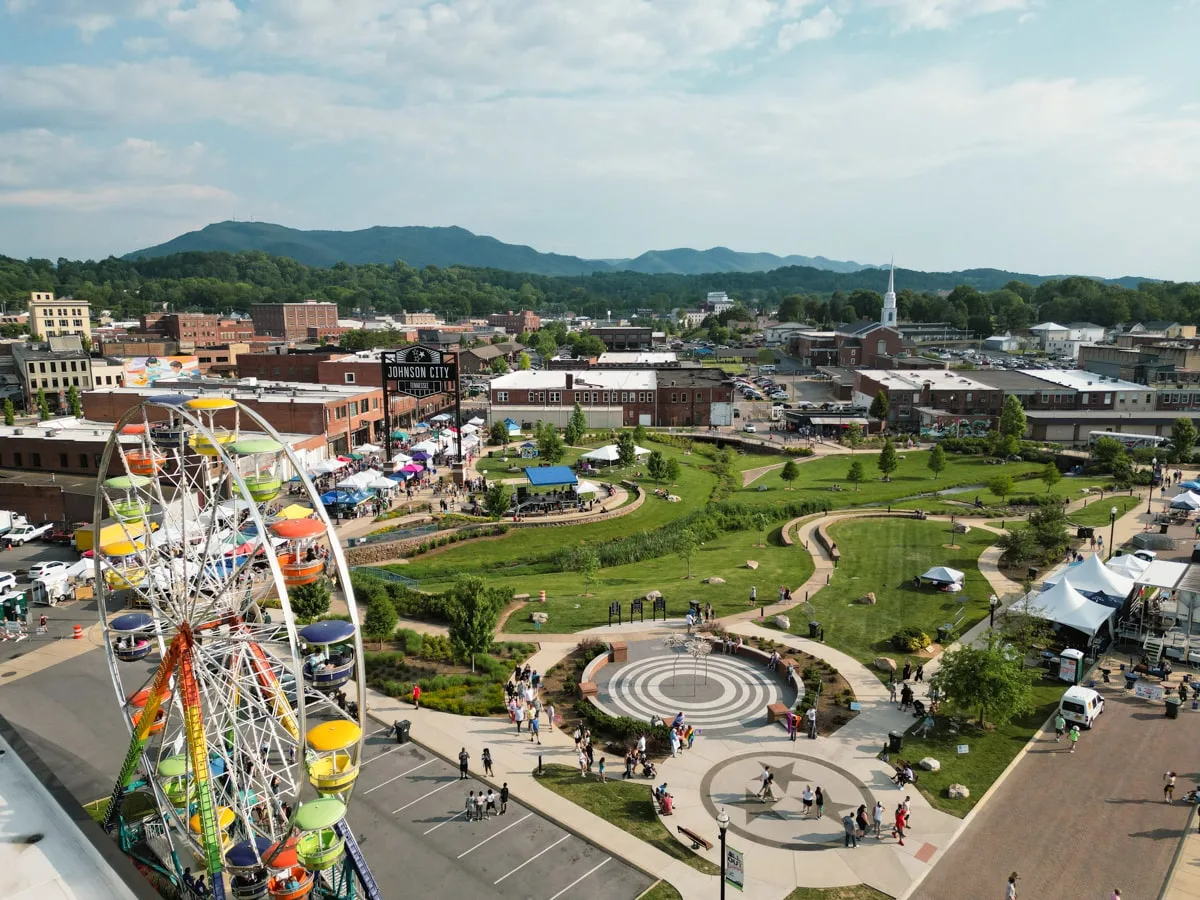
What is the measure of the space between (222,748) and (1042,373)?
118m

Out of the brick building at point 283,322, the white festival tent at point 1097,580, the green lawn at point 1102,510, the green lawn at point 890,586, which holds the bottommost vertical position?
the green lawn at point 890,586

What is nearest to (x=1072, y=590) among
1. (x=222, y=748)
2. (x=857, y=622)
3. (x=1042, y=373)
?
(x=857, y=622)

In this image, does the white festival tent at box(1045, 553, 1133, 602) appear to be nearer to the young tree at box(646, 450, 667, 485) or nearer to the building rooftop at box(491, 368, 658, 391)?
the young tree at box(646, 450, 667, 485)

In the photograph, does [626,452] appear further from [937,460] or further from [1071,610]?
[1071,610]

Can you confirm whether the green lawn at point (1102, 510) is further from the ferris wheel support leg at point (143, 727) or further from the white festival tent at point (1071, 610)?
the ferris wheel support leg at point (143, 727)

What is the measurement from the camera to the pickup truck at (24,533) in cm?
5150

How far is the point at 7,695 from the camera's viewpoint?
104 feet

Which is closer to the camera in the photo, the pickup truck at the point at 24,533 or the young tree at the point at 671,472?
the pickup truck at the point at 24,533

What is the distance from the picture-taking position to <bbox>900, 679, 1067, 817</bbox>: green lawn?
2469cm

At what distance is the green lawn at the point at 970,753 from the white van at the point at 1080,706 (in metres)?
1.11

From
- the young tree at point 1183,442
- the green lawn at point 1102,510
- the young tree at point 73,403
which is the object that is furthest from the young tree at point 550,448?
the young tree at point 73,403

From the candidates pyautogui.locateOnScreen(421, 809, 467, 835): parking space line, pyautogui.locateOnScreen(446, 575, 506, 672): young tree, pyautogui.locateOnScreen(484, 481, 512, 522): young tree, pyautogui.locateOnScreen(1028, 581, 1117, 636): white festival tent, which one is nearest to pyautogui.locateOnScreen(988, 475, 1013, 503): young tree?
pyautogui.locateOnScreen(1028, 581, 1117, 636): white festival tent

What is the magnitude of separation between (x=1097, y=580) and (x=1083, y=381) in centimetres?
7903

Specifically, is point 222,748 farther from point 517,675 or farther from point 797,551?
point 797,551
